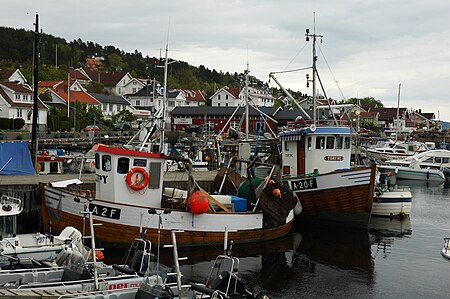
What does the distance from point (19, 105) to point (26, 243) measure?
53343 mm

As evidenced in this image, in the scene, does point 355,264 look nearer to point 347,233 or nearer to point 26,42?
point 347,233

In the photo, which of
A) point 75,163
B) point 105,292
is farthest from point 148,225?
point 75,163

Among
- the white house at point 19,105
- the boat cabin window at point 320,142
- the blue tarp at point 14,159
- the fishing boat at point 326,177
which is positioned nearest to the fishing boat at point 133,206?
the fishing boat at point 326,177

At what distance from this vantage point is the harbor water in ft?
59.6

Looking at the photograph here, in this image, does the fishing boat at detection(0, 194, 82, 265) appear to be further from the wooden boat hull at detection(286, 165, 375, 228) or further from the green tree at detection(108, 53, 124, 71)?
the green tree at detection(108, 53, 124, 71)

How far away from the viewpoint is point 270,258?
21859 millimetres

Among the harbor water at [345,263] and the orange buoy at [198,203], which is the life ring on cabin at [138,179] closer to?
the orange buoy at [198,203]

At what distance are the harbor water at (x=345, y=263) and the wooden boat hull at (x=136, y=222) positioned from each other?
1.83 ft

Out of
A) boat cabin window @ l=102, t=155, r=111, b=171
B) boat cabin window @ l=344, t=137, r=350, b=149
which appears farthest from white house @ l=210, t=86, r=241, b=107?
boat cabin window @ l=102, t=155, r=111, b=171

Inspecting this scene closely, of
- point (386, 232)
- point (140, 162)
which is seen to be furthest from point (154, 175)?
point (386, 232)

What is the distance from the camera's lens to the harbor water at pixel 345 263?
59.6 ft

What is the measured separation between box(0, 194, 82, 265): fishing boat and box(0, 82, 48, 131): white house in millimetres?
47638

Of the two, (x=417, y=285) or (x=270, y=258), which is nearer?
(x=417, y=285)

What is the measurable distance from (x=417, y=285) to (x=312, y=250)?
560 cm
